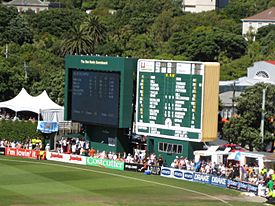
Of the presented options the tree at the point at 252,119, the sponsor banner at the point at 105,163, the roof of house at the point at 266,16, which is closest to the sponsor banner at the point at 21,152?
the sponsor banner at the point at 105,163

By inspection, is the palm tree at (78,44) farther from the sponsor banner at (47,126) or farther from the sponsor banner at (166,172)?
the sponsor banner at (166,172)

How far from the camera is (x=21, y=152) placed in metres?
69.7

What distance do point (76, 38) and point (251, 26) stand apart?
69328 millimetres

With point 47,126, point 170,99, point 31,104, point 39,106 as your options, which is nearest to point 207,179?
point 170,99

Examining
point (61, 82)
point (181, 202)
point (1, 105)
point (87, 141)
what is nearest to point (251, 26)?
point (61, 82)

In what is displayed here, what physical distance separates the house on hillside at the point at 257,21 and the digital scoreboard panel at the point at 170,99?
110 m

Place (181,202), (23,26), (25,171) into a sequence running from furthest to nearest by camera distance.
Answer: (23,26), (25,171), (181,202)

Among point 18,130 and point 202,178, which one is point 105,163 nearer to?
point 202,178

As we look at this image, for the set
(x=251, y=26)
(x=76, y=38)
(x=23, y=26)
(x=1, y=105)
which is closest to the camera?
Result: (x=1, y=105)

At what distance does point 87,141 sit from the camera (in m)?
68.7

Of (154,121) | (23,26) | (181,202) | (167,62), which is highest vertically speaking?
(23,26)

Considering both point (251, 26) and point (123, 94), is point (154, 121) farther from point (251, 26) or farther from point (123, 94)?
point (251, 26)

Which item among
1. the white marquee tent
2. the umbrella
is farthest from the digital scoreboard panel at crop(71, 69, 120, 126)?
the umbrella

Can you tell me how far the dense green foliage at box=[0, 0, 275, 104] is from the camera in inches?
4055
